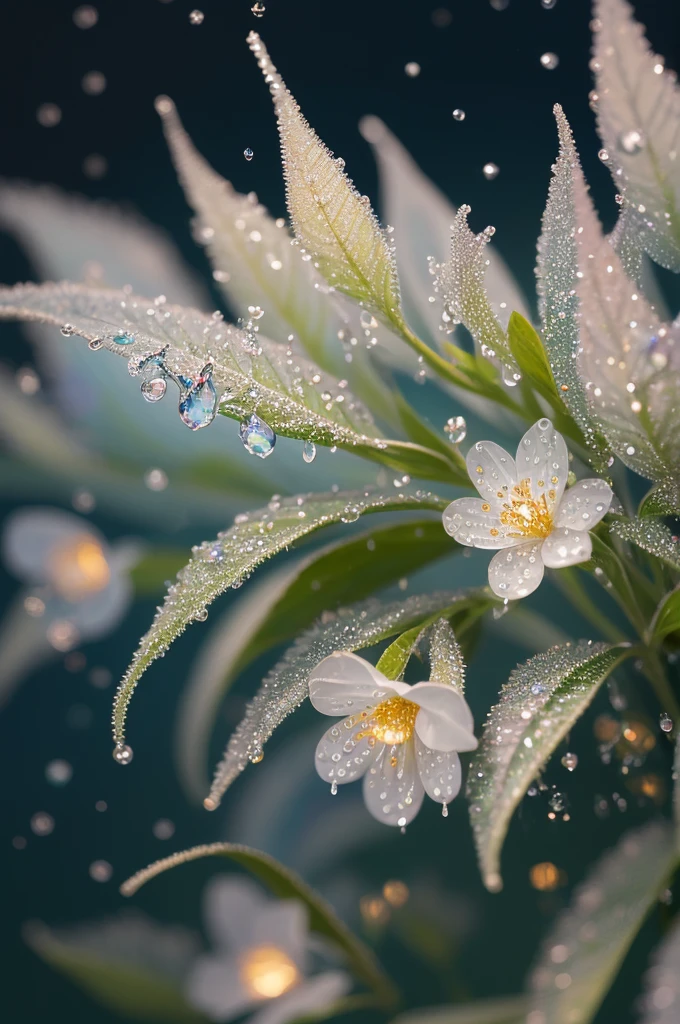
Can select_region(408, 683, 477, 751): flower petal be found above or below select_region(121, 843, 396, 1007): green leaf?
above

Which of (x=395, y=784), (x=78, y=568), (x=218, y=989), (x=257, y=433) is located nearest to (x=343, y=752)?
(x=395, y=784)

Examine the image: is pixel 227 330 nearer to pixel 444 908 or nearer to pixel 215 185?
pixel 215 185

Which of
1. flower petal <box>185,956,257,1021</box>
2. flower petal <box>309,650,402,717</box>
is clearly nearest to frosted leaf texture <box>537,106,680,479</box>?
flower petal <box>309,650,402,717</box>

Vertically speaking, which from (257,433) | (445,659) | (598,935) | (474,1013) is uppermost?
(257,433)

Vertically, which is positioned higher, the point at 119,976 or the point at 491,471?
the point at 491,471

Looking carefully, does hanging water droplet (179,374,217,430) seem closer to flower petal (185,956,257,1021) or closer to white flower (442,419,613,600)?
white flower (442,419,613,600)

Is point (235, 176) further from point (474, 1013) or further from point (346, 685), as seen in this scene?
point (474, 1013)
